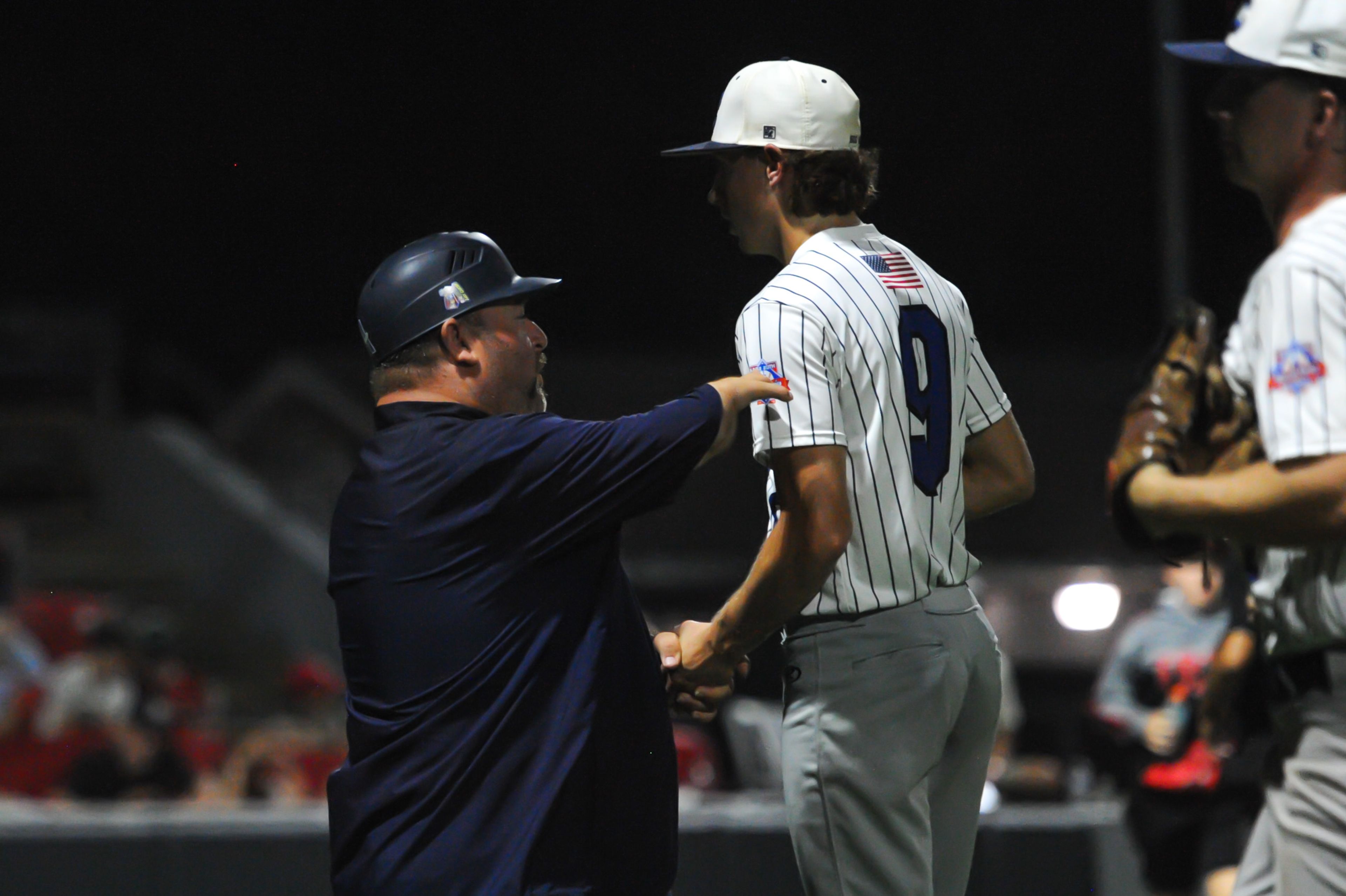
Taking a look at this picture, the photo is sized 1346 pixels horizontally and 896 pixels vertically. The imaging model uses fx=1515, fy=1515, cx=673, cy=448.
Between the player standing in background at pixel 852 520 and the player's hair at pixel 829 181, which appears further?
the player's hair at pixel 829 181

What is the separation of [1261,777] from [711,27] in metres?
3.73

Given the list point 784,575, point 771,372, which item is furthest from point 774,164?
point 784,575

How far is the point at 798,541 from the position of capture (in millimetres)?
2344

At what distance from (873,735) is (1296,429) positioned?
2.94 feet

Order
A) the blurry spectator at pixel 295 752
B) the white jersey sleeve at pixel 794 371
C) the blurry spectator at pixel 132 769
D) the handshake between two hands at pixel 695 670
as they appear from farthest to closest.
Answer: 1. the blurry spectator at pixel 295 752
2. the blurry spectator at pixel 132 769
3. the handshake between two hands at pixel 695 670
4. the white jersey sleeve at pixel 794 371

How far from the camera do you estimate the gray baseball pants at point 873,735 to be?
241cm

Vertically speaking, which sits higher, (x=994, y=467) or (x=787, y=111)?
(x=787, y=111)

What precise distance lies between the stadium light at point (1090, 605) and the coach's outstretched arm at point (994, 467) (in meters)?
9.23

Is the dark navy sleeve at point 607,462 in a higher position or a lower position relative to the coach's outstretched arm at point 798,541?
higher

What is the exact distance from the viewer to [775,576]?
2373 millimetres

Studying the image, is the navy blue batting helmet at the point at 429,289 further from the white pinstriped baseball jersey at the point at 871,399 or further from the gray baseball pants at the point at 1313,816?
the gray baseball pants at the point at 1313,816

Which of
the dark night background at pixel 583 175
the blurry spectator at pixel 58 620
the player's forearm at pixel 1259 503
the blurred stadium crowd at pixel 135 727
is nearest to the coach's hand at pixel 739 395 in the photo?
the player's forearm at pixel 1259 503

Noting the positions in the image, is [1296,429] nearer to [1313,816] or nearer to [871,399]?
[1313,816]

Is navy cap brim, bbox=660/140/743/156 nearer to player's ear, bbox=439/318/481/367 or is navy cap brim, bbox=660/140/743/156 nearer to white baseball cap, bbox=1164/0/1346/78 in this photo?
player's ear, bbox=439/318/481/367
